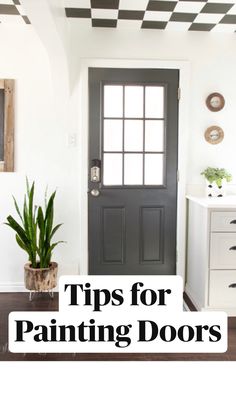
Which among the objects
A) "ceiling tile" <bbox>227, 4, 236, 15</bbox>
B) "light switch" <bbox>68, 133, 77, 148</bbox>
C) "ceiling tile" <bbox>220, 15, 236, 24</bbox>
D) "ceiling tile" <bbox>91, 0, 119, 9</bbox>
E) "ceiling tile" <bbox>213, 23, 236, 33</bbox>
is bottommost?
"light switch" <bbox>68, 133, 77, 148</bbox>

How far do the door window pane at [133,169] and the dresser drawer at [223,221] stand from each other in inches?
32.8

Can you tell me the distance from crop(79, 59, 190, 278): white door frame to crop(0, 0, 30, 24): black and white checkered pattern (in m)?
0.58

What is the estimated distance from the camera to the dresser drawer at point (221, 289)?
3.20 meters

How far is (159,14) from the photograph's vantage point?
3.30 meters

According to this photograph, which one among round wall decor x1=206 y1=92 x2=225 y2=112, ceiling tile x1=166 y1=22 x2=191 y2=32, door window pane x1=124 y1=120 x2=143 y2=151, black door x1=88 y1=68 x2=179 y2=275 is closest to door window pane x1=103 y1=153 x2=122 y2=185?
black door x1=88 y1=68 x2=179 y2=275

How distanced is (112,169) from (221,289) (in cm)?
134

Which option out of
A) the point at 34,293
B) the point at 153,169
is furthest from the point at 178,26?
the point at 34,293

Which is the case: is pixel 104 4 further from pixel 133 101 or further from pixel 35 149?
pixel 35 149

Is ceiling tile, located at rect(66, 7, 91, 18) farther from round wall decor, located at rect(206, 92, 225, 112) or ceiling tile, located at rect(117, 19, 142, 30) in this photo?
round wall decor, located at rect(206, 92, 225, 112)

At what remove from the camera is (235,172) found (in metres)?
3.81

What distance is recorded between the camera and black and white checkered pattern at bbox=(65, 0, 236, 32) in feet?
10.2

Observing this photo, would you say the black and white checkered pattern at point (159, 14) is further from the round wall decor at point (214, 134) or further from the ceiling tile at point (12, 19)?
the round wall decor at point (214, 134)

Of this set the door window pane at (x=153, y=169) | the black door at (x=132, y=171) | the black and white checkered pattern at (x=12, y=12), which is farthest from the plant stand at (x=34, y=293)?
the black and white checkered pattern at (x=12, y=12)

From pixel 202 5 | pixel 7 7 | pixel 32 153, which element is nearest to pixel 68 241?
pixel 32 153
